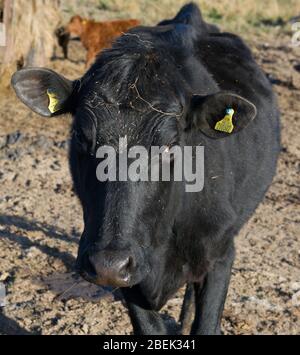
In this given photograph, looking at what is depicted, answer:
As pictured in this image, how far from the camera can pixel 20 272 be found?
19.3 feet

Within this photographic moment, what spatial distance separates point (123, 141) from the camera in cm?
366

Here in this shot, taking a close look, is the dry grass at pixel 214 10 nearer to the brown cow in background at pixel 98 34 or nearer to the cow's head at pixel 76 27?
the cow's head at pixel 76 27

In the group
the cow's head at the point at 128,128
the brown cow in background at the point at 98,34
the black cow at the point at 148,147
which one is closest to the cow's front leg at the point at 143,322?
the black cow at the point at 148,147

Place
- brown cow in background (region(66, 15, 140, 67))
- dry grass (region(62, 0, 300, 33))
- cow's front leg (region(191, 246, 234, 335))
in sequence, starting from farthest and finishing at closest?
1. dry grass (region(62, 0, 300, 33))
2. brown cow in background (region(66, 15, 140, 67))
3. cow's front leg (region(191, 246, 234, 335))

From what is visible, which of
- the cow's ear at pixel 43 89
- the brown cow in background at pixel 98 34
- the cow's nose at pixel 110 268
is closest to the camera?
the cow's nose at pixel 110 268

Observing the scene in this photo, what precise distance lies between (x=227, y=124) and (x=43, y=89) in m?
1.04

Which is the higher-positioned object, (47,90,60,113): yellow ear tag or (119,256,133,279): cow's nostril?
(47,90,60,113): yellow ear tag

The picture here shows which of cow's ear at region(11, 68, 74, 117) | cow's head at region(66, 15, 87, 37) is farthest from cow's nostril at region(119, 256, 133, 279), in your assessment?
cow's head at region(66, 15, 87, 37)

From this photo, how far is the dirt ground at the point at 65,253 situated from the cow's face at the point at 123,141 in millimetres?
1397

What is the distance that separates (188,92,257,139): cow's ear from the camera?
3.89 metres

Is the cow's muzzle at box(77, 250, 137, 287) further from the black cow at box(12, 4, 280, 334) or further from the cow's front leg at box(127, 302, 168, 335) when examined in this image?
the cow's front leg at box(127, 302, 168, 335)

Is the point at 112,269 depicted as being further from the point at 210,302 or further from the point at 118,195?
the point at 210,302

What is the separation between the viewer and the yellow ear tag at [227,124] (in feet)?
12.8

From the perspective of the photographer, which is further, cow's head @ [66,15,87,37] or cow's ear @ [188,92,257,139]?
cow's head @ [66,15,87,37]
